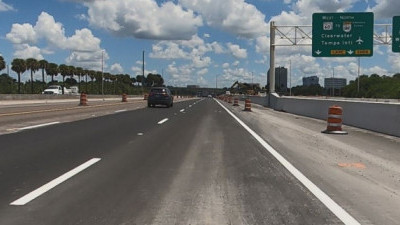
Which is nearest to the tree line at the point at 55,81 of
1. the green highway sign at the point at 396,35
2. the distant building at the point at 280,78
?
the distant building at the point at 280,78

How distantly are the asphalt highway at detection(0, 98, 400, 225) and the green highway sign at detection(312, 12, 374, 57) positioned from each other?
23.5 metres

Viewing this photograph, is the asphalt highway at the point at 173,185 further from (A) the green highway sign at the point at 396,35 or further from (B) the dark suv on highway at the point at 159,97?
(B) the dark suv on highway at the point at 159,97

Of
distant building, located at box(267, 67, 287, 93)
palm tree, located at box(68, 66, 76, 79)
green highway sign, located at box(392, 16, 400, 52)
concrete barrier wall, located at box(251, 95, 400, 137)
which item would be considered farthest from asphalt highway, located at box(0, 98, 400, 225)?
palm tree, located at box(68, 66, 76, 79)

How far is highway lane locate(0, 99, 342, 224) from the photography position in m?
5.89

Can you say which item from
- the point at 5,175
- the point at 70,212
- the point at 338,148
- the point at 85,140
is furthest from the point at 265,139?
the point at 70,212

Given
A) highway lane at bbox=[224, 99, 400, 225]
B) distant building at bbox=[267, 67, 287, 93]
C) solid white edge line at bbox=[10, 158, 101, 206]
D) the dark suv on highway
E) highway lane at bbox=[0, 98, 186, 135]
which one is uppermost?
distant building at bbox=[267, 67, 287, 93]

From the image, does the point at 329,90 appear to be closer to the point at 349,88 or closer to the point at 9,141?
the point at 349,88

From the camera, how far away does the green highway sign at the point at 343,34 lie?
34.6m

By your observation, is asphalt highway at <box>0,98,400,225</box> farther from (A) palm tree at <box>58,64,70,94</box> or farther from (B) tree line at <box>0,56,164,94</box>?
(A) palm tree at <box>58,64,70,94</box>

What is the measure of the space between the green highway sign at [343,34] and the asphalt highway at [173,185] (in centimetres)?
2350

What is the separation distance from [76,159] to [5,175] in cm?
203

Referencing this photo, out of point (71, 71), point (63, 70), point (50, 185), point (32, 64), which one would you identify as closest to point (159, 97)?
point (50, 185)

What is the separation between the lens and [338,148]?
12.9 m

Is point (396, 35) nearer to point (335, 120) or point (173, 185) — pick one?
point (335, 120)
